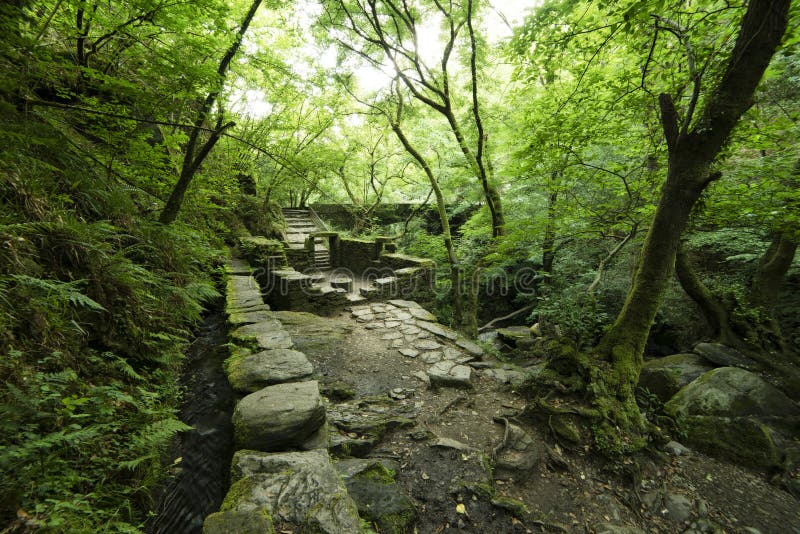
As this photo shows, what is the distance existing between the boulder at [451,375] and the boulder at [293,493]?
96.0 inches

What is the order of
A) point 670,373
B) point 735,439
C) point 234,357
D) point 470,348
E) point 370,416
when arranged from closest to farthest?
point 234,357 < point 370,416 < point 735,439 < point 670,373 < point 470,348

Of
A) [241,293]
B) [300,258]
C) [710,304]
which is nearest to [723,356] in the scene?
[710,304]

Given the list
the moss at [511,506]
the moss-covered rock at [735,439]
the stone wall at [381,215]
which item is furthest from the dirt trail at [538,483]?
the stone wall at [381,215]

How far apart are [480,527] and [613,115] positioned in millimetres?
5062

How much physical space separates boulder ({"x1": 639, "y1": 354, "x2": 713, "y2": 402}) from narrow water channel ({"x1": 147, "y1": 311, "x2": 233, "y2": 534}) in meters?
4.99

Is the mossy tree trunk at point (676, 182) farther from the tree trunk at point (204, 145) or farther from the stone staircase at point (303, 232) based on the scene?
the stone staircase at point (303, 232)

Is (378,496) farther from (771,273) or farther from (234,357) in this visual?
(771,273)

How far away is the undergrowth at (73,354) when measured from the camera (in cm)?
127

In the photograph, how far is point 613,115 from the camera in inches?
165

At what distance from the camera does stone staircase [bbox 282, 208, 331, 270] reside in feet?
33.9

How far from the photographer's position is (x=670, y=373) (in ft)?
14.5

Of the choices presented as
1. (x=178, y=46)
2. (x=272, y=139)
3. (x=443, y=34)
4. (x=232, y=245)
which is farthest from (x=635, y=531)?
(x=272, y=139)

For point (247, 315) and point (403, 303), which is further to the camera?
point (403, 303)

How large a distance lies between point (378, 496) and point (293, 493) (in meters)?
0.76
